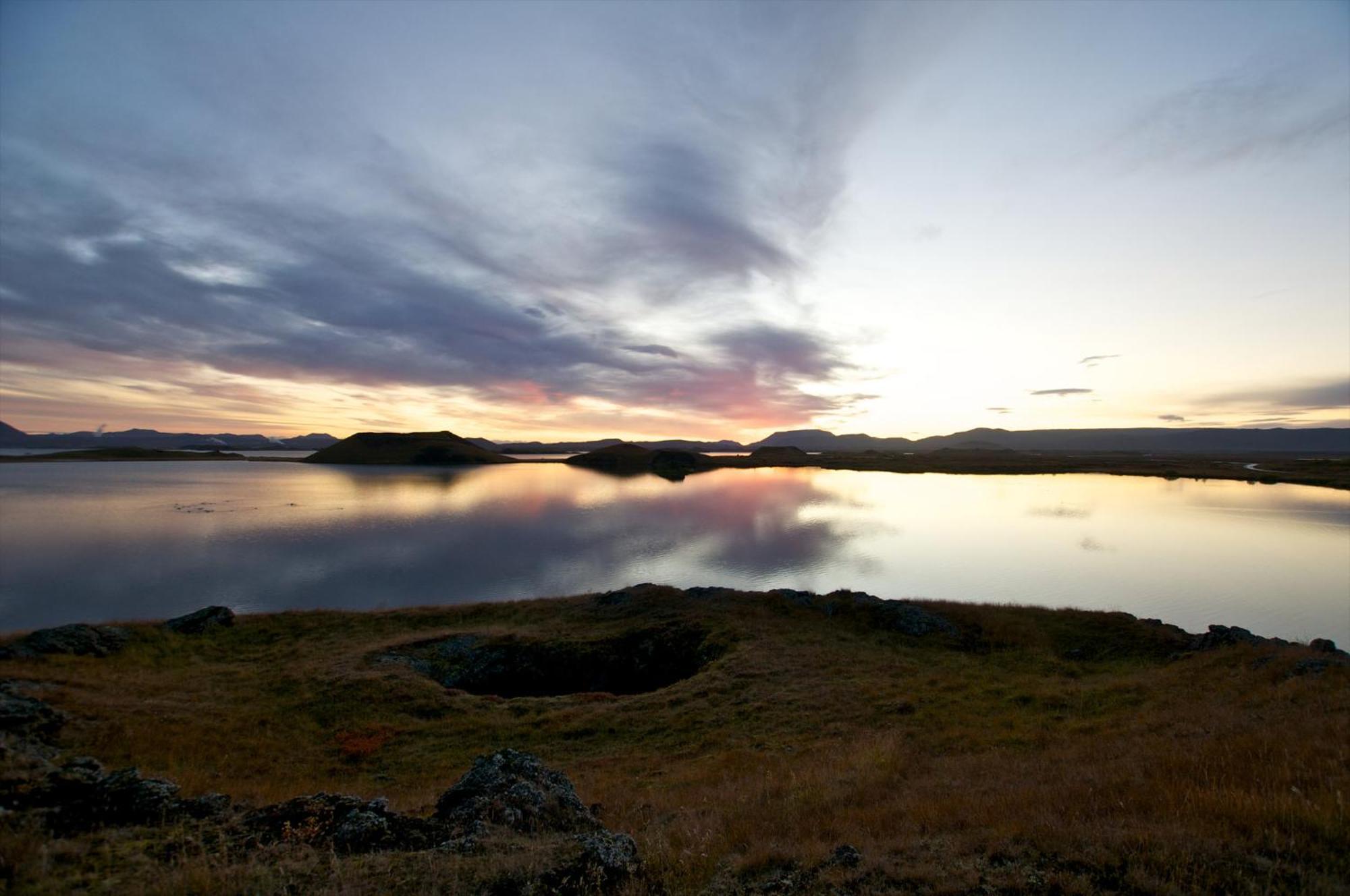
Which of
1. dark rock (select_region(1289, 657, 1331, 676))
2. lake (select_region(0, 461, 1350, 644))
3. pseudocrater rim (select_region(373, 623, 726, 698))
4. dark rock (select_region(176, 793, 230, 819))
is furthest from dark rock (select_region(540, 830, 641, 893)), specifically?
lake (select_region(0, 461, 1350, 644))

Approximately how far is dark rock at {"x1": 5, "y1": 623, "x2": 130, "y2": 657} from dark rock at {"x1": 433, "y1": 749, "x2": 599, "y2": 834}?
28.6 meters

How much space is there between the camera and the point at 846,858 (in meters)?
7.75

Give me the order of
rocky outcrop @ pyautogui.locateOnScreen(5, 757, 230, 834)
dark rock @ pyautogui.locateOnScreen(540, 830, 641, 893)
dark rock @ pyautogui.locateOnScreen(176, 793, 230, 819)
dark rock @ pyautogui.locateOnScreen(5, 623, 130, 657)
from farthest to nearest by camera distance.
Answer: dark rock @ pyautogui.locateOnScreen(5, 623, 130, 657) → dark rock @ pyautogui.locateOnScreen(176, 793, 230, 819) → rocky outcrop @ pyautogui.locateOnScreen(5, 757, 230, 834) → dark rock @ pyautogui.locateOnScreen(540, 830, 641, 893)

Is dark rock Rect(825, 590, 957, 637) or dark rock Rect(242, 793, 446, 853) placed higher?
dark rock Rect(242, 793, 446, 853)

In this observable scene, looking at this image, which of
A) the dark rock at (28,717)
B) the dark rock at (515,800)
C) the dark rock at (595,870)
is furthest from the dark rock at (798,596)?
the dark rock at (28,717)

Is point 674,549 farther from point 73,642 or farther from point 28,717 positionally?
point 28,717

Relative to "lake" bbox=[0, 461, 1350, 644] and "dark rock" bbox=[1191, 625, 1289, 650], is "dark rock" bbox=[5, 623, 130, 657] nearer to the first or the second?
"lake" bbox=[0, 461, 1350, 644]

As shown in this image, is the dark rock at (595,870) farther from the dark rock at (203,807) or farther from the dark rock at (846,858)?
the dark rock at (203,807)

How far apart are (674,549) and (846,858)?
169ft

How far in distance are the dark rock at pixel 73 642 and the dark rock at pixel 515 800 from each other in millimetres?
28615

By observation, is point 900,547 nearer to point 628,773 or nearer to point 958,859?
point 628,773

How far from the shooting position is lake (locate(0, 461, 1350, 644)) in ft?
129

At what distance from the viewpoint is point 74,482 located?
11406cm

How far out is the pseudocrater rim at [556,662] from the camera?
29.1 m
